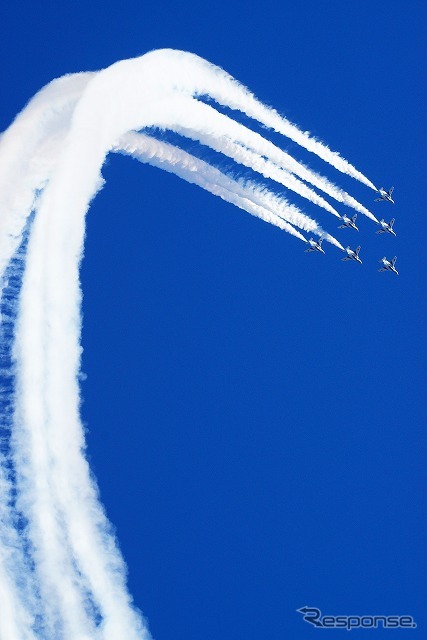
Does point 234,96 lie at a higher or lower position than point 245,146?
higher

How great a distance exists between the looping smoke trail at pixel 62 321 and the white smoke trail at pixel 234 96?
54 millimetres

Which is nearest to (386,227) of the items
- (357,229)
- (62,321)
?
(357,229)

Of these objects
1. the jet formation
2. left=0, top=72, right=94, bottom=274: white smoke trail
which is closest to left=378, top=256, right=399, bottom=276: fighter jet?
the jet formation

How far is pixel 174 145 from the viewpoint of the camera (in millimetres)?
21125

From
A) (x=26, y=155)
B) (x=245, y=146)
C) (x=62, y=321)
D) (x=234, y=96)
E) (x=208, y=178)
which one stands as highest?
(x=234, y=96)

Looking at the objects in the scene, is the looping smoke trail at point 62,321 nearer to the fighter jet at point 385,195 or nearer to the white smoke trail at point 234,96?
the white smoke trail at point 234,96

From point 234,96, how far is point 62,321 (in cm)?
776

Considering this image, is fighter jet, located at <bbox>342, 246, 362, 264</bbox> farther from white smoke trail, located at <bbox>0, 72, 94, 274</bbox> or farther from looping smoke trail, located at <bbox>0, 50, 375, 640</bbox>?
white smoke trail, located at <bbox>0, 72, 94, 274</bbox>

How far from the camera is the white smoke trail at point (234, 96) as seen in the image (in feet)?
67.1

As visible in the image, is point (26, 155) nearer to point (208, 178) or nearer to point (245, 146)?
point (208, 178)

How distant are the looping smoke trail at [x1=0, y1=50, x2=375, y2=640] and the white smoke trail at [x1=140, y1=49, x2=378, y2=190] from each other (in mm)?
54

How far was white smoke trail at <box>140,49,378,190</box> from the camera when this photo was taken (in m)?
20.4

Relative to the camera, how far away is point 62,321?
63.1ft

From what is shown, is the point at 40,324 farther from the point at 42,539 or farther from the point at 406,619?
the point at 406,619
